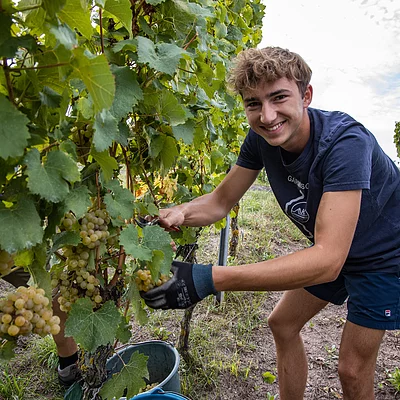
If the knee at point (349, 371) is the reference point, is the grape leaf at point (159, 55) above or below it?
above

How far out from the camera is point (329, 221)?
59.8 inches

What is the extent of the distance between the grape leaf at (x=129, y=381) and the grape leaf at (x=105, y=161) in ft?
2.17

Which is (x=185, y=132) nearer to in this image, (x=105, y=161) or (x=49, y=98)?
(x=105, y=161)

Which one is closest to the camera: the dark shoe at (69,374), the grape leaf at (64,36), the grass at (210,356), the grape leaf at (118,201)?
the grape leaf at (64,36)

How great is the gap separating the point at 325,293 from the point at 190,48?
150 cm

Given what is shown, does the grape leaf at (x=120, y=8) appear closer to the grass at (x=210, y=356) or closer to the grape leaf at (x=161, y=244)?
the grape leaf at (x=161, y=244)

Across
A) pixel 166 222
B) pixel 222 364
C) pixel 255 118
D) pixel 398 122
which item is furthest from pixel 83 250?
pixel 398 122

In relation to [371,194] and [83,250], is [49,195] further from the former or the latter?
[371,194]

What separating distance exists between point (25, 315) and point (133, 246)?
354mm

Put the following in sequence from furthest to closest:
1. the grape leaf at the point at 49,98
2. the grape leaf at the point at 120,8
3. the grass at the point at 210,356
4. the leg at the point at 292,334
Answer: the grass at the point at 210,356
the leg at the point at 292,334
the grape leaf at the point at 120,8
the grape leaf at the point at 49,98

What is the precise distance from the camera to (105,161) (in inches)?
42.8

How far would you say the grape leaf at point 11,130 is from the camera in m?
0.69

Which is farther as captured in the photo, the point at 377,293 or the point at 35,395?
the point at 35,395

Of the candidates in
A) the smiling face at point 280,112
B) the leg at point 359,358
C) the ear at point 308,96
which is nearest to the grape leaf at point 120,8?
the smiling face at point 280,112
